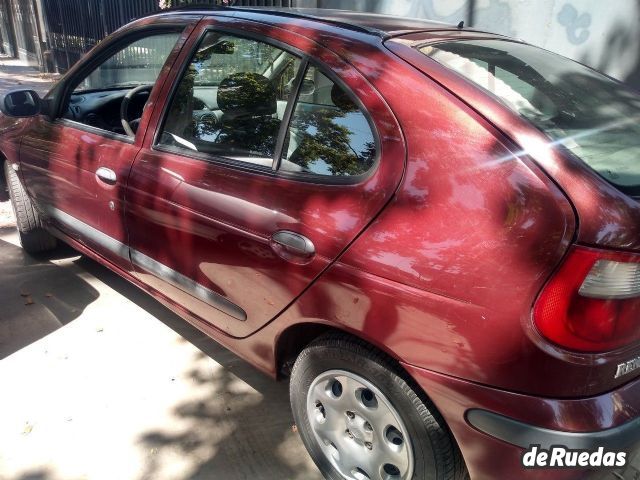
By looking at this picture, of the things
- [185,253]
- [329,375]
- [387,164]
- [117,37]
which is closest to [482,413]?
[329,375]

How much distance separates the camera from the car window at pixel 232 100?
214cm

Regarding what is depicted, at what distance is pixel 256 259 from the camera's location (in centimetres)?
201

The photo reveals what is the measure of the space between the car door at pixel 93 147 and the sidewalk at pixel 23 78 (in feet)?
28.3

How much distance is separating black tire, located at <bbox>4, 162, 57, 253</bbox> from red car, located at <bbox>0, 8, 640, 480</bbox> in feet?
4.56

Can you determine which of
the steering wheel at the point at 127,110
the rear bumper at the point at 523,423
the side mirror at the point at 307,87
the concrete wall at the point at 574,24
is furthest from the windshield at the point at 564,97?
the concrete wall at the point at 574,24

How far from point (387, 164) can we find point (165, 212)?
1122mm

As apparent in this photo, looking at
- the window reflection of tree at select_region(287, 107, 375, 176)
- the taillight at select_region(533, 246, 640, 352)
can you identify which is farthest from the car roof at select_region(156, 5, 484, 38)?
the taillight at select_region(533, 246, 640, 352)

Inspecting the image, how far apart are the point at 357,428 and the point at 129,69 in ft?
11.5

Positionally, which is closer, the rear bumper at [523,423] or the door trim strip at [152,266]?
the rear bumper at [523,423]

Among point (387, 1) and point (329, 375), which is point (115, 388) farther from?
point (387, 1)

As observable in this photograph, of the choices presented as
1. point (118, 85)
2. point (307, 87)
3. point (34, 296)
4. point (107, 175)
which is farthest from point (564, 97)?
point (34, 296)

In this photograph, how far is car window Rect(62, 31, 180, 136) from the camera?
2.94m

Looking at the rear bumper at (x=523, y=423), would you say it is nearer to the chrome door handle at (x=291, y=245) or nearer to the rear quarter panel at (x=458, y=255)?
the rear quarter panel at (x=458, y=255)

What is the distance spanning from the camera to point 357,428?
193 cm
